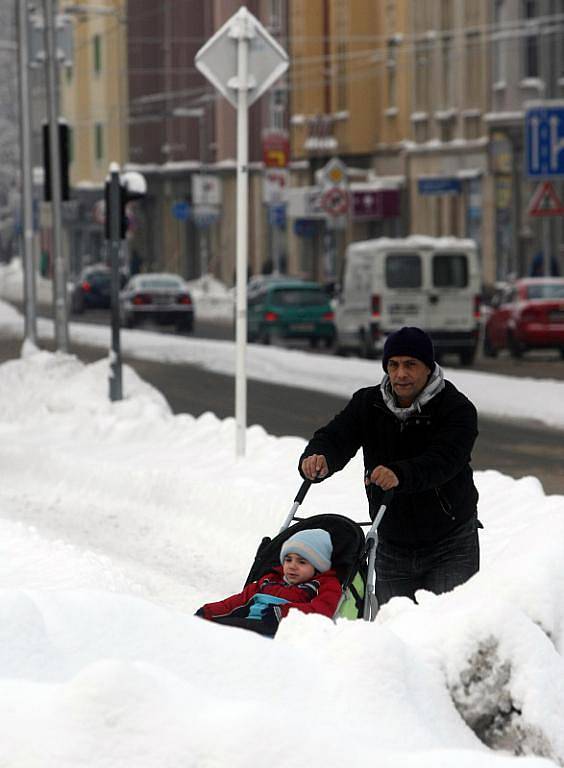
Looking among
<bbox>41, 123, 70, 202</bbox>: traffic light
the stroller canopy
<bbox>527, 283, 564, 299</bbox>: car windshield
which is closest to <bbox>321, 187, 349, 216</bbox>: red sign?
<bbox>527, 283, 564, 299</bbox>: car windshield

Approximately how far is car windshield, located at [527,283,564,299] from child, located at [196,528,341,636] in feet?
84.8

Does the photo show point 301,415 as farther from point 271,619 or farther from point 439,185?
point 439,185

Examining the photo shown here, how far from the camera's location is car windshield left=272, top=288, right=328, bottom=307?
122 feet

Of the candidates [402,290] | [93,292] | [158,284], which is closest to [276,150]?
[93,292]

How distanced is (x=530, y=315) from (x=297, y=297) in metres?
6.49

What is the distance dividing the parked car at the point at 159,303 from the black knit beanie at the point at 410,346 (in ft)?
132

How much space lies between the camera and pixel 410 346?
6.61 m

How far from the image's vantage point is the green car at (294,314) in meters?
37.2

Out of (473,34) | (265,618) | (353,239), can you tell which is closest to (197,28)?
(353,239)

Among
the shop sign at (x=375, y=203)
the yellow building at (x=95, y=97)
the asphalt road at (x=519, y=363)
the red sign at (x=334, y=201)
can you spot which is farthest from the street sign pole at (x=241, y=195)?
the yellow building at (x=95, y=97)

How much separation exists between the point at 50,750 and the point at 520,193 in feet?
150

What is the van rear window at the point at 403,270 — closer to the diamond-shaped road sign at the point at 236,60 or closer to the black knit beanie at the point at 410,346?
the diamond-shaped road sign at the point at 236,60

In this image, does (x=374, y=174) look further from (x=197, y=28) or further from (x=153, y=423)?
(x=153, y=423)

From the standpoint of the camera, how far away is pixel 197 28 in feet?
253
